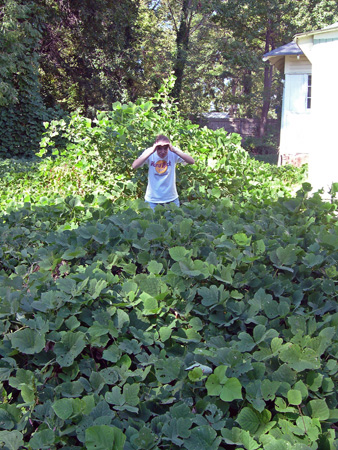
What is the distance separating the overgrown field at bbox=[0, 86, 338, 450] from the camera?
1279 millimetres

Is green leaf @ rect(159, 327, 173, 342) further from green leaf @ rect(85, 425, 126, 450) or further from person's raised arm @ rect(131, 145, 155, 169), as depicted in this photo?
person's raised arm @ rect(131, 145, 155, 169)

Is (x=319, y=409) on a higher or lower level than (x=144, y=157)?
lower

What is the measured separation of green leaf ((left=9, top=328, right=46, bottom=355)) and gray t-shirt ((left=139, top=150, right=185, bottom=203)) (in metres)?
4.03

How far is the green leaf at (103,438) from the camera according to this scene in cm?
114

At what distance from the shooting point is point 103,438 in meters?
1.15

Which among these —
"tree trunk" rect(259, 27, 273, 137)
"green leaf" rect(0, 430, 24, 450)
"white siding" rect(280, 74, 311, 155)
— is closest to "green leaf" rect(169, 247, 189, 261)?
"green leaf" rect(0, 430, 24, 450)

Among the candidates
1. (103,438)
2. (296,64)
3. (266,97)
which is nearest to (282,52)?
(296,64)

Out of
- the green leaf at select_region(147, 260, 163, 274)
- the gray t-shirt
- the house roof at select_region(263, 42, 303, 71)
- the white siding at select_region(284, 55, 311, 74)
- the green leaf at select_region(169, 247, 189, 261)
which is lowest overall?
the gray t-shirt

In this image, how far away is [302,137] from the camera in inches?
742

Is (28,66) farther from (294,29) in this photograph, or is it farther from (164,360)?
(294,29)

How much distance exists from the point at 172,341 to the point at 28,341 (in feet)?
1.67

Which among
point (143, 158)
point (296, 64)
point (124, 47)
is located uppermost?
point (124, 47)

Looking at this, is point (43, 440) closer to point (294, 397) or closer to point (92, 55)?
point (294, 397)

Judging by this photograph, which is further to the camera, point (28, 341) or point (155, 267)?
point (155, 267)
